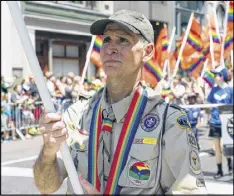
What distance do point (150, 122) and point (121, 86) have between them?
22 centimetres

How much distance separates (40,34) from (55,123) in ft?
69.1

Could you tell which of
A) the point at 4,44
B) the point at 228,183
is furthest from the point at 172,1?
the point at 228,183

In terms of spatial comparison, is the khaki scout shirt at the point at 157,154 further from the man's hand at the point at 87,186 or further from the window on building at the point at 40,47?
the window on building at the point at 40,47

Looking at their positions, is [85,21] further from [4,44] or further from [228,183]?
[228,183]

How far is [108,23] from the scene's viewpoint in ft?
7.48

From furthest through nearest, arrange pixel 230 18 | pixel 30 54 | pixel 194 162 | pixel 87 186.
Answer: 1. pixel 230 18
2. pixel 194 162
3. pixel 87 186
4. pixel 30 54

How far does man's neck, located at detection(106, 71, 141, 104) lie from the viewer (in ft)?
7.42

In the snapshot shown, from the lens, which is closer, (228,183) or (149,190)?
(149,190)

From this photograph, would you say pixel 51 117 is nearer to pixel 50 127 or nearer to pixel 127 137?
pixel 50 127

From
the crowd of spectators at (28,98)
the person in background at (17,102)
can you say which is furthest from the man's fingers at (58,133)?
the person in background at (17,102)

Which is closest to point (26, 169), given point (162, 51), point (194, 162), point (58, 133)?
point (194, 162)

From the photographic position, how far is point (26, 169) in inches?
370

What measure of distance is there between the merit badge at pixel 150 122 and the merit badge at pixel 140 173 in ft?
0.50

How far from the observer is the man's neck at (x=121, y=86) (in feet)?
7.42
